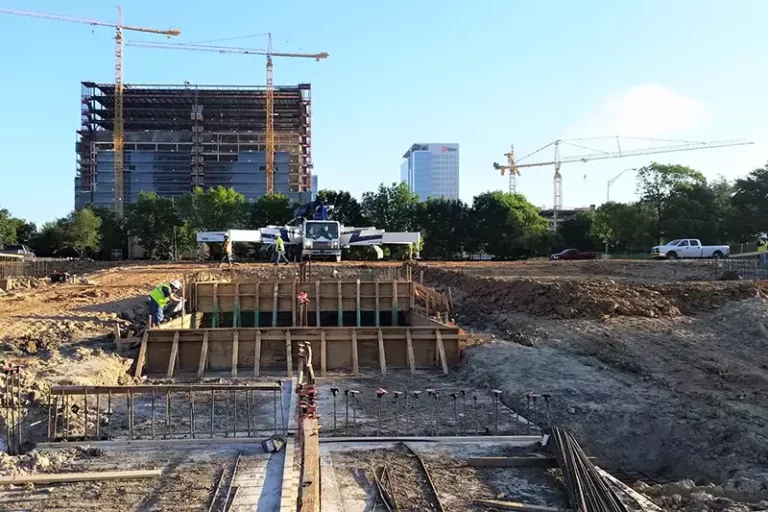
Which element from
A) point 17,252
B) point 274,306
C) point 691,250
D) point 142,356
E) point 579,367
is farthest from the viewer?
point 17,252

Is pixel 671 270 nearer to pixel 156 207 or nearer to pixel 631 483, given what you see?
pixel 631 483

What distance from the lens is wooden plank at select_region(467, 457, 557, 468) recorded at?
7.19m

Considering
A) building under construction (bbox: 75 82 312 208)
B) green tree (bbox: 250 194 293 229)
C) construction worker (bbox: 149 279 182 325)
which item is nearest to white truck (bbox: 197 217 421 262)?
construction worker (bbox: 149 279 182 325)

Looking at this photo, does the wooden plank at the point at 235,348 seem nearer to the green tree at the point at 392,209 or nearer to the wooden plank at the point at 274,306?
the wooden plank at the point at 274,306

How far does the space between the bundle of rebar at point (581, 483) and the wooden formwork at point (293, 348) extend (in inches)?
265

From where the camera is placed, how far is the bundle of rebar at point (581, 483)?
5.67m

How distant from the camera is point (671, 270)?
2534 centimetres

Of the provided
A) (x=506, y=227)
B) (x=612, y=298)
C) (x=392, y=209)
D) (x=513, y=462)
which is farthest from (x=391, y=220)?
(x=513, y=462)

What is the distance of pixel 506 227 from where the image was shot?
190 ft

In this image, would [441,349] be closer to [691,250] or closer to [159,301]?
[159,301]

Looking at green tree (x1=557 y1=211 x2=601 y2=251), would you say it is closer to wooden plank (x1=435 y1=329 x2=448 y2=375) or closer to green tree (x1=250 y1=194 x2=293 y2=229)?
green tree (x1=250 y1=194 x2=293 y2=229)

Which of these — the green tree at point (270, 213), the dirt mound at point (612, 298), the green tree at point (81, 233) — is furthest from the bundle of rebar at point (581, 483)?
the green tree at point (81, 233)

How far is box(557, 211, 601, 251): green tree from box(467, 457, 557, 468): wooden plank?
203ft

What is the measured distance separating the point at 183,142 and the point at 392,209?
213 feet
